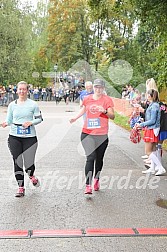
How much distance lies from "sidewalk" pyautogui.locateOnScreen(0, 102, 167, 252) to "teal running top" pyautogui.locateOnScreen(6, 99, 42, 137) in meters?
0.98

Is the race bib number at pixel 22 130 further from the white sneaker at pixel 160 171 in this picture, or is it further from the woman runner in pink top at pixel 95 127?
the white sneaker at pixel 160 171

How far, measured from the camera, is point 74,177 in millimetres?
8359

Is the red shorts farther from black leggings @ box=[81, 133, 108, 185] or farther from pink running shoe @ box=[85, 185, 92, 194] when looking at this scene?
pink running shoe @ box=[85, 185, 92, 194]

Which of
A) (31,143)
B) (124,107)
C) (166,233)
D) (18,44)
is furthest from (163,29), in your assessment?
(18,44)

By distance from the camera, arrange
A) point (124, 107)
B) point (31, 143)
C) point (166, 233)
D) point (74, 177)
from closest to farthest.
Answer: point (166, 233) → point (31, 143) → point (74, 177) → point (124, 107)

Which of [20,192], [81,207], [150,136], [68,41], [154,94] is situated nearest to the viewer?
[81,207]

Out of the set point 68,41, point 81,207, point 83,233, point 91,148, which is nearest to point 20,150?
point 91,148

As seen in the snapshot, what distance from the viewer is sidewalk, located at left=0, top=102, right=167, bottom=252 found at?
4.89 metres

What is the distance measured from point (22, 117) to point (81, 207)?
1732mm

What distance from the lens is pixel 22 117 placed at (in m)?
6.99

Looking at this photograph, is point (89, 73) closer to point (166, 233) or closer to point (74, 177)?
point (74, 177)

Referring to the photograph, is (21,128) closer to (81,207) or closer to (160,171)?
(81,207)

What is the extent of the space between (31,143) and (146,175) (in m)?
2.64

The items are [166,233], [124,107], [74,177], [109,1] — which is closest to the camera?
[166,233]
